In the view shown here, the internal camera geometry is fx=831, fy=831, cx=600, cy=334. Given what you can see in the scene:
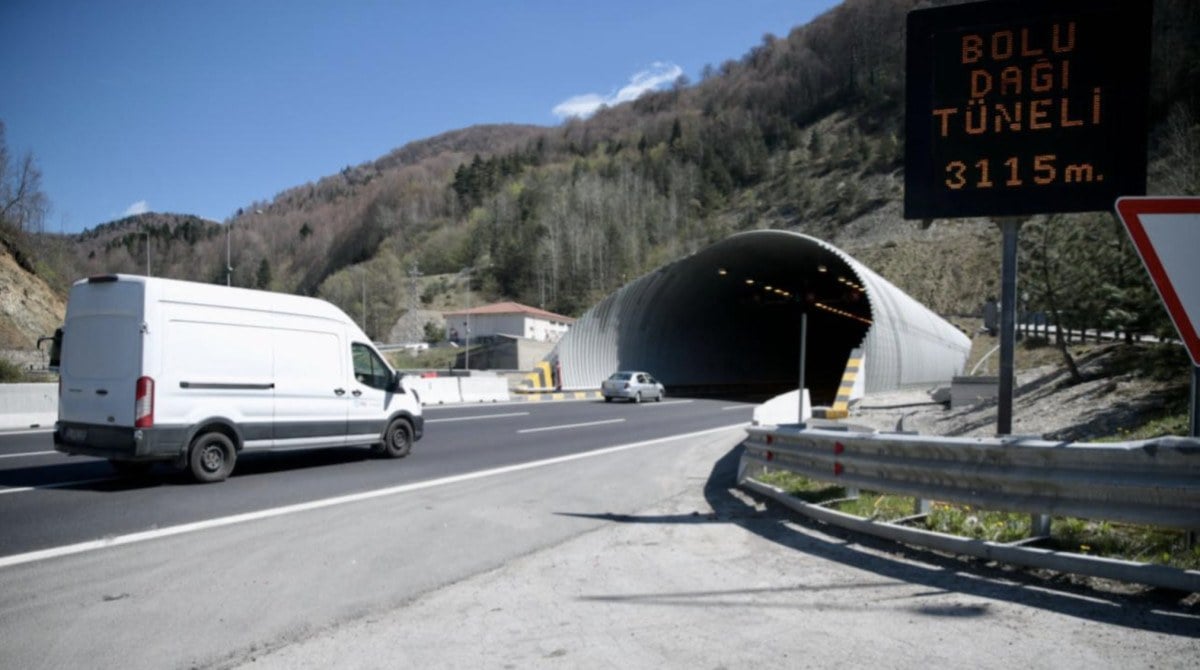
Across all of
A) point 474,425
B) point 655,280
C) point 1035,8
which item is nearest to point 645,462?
point 474,425

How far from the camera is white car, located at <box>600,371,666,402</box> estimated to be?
116 ft

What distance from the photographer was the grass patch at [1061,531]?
18.4 ft

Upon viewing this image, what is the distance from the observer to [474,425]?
20469mm

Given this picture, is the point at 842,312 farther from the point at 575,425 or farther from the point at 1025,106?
the point at 1025,106

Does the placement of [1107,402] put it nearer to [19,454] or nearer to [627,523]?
[627,523]

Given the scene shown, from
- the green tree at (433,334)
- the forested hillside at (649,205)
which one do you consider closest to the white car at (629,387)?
the forested hillside at (649,205)

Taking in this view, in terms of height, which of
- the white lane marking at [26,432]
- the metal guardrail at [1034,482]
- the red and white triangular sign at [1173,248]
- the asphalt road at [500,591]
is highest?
the red and white triangular sign at [1173,248]

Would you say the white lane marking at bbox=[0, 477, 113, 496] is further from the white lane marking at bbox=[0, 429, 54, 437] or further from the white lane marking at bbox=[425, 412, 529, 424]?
the white lane marking at bbox=[425, 412, 529, 424]

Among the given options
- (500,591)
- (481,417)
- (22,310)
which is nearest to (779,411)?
(481,417)

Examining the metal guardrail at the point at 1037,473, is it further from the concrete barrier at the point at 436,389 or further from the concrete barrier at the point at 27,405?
the concrete barrier at the point at 436,389

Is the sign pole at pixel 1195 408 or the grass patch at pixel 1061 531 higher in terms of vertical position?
the sign pole at pixel 1195 408

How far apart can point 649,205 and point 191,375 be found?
380ft

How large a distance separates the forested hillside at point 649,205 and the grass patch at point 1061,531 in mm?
66750

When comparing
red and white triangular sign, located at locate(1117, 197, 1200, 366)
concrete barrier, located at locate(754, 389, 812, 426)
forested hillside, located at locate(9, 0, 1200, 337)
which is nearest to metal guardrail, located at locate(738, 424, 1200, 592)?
red and white triangular sign, located at locate(1117, 197, 1200, 366)
